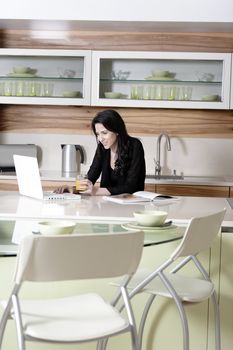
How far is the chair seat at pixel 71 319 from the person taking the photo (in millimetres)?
2246

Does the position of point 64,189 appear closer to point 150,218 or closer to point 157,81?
point 150,218

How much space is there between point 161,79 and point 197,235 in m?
3.08

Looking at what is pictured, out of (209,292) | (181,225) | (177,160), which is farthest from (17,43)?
(209,292)

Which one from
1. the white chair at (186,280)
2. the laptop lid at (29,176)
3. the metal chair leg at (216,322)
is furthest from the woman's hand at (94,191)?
the metal chair leg at (216,322)

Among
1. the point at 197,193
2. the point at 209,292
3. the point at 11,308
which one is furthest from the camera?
the point at 197,193

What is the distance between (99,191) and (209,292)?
1.48 m

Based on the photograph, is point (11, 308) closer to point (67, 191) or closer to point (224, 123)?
point (67, 191)

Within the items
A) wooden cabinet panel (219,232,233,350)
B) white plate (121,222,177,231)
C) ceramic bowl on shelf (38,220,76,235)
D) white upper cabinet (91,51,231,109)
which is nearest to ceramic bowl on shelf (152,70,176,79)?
white upper cabinet (91,51,231,109)

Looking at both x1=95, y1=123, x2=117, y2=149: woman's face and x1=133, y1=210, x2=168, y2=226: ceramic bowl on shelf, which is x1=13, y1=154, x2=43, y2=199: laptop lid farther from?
x1=133, y1=210, x2=168, y2=226: ceramic bowl on shelf

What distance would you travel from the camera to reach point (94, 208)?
3.52 meters

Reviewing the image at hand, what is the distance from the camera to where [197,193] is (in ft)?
17.4

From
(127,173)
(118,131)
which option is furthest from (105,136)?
(127,173)

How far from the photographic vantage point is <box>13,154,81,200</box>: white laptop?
3.76 m

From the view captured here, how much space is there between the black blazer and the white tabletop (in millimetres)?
292
